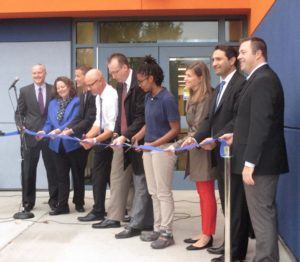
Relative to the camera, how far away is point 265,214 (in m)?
3.75

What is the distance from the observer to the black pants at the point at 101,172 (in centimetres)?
588

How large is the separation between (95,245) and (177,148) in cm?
132

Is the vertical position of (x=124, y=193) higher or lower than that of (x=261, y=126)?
lower

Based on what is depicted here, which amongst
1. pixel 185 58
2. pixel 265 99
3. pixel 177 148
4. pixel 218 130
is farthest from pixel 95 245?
pixel 185 58

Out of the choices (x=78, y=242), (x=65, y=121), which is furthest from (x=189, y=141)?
(x=65, y=121)

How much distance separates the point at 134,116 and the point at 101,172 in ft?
3.17

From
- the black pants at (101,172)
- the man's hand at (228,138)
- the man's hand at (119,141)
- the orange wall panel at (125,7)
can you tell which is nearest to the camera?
the man's hand at (228,138)

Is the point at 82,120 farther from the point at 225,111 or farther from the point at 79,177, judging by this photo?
the point at 225,111

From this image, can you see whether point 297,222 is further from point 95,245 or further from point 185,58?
point 185,58

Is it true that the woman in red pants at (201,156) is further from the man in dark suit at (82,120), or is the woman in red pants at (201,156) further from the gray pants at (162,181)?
the man in dark suit at (82,120)

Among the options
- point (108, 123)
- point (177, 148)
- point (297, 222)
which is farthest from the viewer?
point (108, 123)

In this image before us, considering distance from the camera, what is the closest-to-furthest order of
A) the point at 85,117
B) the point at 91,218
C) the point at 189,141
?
1. the point at 189,141
2. the point at 91,218
3. the point at 85,117

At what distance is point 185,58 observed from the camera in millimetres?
8336

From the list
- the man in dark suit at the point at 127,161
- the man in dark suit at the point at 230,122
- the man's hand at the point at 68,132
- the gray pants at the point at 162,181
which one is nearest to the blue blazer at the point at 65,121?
the man's hand at the point at 68,132
